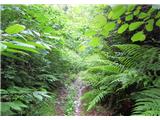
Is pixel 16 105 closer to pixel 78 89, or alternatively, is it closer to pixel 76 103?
pixel 76 103

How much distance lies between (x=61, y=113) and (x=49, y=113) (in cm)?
11

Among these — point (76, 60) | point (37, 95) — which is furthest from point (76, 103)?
point (37, 95)

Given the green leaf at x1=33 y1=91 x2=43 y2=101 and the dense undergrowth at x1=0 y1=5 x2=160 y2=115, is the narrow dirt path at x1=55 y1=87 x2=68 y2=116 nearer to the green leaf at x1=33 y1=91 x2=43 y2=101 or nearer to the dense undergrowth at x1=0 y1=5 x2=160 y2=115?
the dense undergrowth at x1=0 y1=5 x2=160 y2=115

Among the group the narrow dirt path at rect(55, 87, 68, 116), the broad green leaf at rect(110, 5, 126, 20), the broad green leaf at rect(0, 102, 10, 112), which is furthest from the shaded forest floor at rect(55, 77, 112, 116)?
the broad green leaf at rect(110, 5, 126, 20)

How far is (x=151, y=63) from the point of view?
169cm

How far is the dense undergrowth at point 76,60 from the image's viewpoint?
4.29 ft

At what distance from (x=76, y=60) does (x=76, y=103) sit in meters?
0.37

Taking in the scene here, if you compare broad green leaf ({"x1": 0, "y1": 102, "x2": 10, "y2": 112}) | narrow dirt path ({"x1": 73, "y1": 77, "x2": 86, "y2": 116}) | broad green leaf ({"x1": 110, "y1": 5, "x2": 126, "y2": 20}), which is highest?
broad green leaf ({"x1": 110, "y1": 5, "x2": 126, "y2": 20})

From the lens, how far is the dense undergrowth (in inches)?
51.5

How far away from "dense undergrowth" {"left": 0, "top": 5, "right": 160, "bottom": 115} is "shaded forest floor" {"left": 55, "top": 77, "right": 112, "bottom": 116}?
1.1 inches

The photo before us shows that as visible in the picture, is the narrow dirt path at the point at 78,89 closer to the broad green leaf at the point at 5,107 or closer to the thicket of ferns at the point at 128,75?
the thicket of ferns at the point at 128,75

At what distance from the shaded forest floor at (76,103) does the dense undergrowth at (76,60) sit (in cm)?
3
